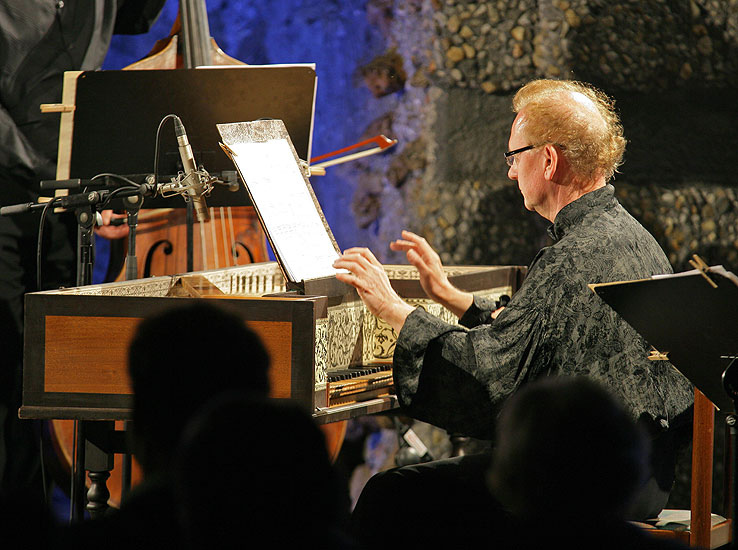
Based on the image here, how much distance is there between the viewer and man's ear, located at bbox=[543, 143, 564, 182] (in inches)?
113

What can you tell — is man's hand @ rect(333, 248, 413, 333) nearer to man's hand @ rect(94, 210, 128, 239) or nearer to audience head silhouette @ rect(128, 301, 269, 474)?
audience head silhouette @ rect(128, 301, 269, 474)

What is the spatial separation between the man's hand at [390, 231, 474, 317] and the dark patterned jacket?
0.38 meters

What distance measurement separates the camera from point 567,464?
4.07 feet

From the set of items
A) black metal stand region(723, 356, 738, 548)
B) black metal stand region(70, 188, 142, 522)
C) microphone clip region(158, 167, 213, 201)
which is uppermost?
microphone clip region(158, 167, 213, 201)

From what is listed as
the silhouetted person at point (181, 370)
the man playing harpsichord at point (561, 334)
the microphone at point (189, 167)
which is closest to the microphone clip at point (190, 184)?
the microphone at point (189, 167)

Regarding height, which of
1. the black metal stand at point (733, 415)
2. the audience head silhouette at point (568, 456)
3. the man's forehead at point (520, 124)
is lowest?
the black metal stand at point (733, 415)

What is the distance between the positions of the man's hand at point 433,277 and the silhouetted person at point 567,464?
1.74 metres

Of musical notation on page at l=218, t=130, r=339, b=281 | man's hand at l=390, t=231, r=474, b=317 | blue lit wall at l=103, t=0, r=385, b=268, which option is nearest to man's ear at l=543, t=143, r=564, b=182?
man's hand at l=390, t=231, r=474, b=317

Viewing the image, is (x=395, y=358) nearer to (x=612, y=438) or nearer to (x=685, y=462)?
(x=612, y=438)

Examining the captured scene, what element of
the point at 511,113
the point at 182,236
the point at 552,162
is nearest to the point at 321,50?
the point at 511,113

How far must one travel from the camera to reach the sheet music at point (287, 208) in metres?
2.93

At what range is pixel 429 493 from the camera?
2809 mm

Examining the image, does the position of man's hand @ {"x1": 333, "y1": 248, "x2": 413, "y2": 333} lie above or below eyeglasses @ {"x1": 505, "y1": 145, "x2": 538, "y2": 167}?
below

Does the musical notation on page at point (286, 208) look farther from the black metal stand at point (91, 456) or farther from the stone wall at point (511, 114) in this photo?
the stone wall at point (511, 114)
